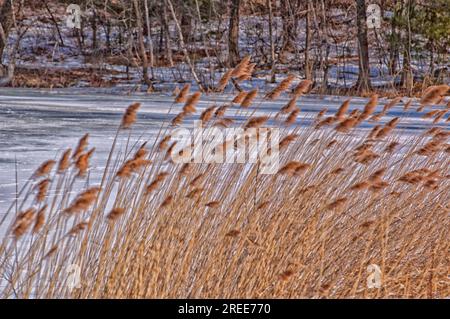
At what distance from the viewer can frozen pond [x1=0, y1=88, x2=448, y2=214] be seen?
10.5 metres

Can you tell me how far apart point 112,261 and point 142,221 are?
0.47 metres

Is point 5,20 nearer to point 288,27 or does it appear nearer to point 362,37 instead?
point 288,27

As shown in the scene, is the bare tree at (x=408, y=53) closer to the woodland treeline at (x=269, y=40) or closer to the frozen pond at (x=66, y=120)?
the woodland treeline at (x=269, y=40)

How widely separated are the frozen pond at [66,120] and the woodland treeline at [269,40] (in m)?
1.80

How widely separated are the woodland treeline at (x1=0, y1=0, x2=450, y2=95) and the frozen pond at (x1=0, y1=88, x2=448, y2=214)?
1.80 m

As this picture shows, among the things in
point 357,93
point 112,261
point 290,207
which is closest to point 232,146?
point 290,207

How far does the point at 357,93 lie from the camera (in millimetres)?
23484

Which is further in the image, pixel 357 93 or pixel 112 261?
pixel 357 93

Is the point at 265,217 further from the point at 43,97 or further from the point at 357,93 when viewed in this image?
the point at 357,93

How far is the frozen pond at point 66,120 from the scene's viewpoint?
1054 cm

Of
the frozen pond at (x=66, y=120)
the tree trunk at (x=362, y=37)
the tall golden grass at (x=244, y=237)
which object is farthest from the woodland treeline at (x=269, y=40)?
the tall golden grass at (x=244, y=237)

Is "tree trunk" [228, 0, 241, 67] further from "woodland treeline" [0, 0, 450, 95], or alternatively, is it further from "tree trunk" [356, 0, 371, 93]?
"tree trunk" [356, 0, 371, 93]

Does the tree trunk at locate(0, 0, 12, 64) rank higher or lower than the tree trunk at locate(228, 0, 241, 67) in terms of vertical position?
higher

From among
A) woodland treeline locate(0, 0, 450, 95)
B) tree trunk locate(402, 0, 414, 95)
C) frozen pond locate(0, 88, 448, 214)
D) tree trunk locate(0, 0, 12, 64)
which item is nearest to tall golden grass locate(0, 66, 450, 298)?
frozen pond locate(0, 88, 448, 214)
